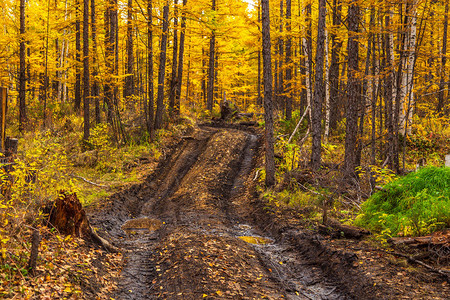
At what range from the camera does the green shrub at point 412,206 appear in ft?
20.3

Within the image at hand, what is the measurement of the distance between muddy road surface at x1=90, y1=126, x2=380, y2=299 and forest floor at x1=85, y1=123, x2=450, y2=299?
20 mm

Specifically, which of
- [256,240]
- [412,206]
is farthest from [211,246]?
[412,206]

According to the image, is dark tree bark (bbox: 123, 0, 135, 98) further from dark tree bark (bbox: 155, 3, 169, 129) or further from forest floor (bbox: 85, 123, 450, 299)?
forest floor (bbox: 85, 123, 450, 299)

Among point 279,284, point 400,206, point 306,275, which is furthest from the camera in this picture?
point 400,206

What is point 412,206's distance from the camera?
22.0ft

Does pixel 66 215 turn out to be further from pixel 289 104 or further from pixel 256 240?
pixel 289 104

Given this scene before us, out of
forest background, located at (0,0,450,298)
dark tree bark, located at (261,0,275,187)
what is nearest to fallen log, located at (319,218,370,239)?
forest background, located at (0,0,450,298)

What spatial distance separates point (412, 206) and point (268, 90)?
6.12 m

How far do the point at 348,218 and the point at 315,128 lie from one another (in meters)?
4.12

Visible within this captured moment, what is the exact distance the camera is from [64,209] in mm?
6336

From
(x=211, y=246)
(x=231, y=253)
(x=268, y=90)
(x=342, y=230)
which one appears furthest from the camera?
(x=268, y=90)

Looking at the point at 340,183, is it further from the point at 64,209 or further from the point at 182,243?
the point at 64,209

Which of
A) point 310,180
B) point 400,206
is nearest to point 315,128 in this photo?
point 310,180

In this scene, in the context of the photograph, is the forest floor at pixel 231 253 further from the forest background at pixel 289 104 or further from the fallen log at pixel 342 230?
the forest background at pixel 289 104
